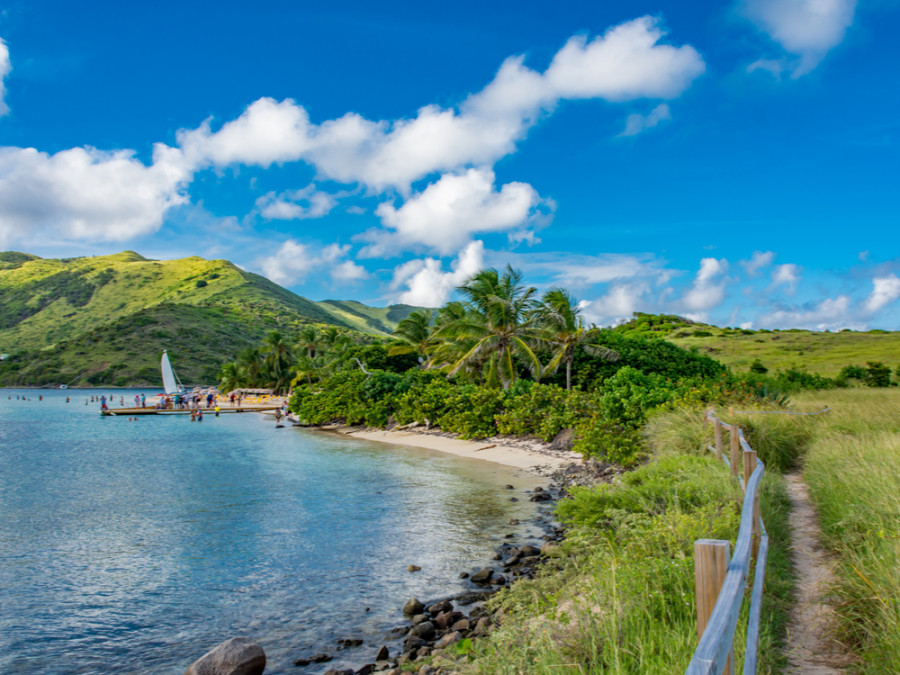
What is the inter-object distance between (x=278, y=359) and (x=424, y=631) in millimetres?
75461

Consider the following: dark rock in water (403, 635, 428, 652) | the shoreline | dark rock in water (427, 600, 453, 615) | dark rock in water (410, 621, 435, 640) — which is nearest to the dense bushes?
the shoreline

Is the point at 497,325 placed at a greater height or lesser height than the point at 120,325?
lesser

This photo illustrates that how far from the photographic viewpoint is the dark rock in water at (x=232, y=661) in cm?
672

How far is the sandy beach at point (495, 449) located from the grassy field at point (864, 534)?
39.5 feet

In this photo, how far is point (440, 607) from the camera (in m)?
8.46

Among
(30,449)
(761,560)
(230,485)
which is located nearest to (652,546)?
(761,560)

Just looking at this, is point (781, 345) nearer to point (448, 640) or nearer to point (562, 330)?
point (562, 330)

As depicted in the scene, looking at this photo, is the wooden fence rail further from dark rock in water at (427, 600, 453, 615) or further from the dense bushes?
the dense bushes

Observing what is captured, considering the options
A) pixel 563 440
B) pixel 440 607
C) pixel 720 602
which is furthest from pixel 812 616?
pixel 563 440

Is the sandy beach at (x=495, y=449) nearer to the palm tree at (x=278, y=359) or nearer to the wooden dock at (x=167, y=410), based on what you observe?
the wooden dock at (x=167, y=410)

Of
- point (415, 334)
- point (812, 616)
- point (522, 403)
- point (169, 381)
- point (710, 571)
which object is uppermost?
point (415, 334)

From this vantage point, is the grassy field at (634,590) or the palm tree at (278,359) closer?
the grassy field at (634,590)

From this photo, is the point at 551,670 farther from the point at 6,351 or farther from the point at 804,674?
the point at 6,351

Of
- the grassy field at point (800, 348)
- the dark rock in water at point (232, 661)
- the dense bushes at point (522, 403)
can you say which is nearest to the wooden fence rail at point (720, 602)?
the dark rock in water at point (232, 661)
